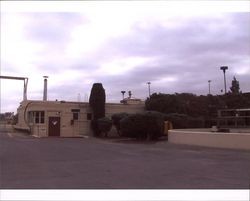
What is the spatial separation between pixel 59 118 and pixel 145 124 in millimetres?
12355

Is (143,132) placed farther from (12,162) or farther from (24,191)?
(24,191)

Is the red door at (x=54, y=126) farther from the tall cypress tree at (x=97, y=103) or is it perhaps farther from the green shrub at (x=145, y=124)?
the green shrub at (x=145, y=124)

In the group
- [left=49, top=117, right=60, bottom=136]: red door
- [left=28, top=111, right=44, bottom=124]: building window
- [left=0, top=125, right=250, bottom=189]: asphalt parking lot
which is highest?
[left=28, top=111, right=44, bottom=124]: building window

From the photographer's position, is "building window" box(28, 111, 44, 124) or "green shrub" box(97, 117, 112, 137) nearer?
"green shrub" box(97, 117, 112, 137)

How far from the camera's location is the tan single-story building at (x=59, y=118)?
44094 millimetres

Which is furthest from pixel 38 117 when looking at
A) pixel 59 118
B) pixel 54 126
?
pixel 59 118

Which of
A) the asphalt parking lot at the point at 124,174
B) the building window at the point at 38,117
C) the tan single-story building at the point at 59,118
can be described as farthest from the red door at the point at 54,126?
the asphalt parking lot at the point at 124,174

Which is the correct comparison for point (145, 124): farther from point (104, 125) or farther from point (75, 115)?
point (75, 115)

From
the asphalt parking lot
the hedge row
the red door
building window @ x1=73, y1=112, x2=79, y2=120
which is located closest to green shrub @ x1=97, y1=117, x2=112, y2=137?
building window @ x1=73, y1=112, x2=79, y2=120

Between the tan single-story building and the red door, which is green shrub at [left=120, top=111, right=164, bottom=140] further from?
the red door

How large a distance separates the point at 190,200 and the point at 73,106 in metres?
36.4

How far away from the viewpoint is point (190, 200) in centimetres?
926

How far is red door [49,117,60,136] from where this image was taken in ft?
145

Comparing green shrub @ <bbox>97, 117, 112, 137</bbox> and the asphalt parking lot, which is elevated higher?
green shrub @ <bbox>97, 117, 112, 137</bbox>
